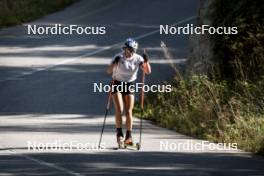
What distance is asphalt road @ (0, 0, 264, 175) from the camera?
15234mm

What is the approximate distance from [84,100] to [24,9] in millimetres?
13268

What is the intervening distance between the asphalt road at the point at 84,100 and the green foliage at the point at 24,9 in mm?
554

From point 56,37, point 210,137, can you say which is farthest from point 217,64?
point 56,37

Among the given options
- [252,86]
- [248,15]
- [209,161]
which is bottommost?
[209,161]

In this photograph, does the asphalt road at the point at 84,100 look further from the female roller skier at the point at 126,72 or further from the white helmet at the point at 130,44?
the white helmet at the point at 130,44

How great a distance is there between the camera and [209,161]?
1586cm

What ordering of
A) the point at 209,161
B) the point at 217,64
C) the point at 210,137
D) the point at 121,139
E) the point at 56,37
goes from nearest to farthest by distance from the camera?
1. the point at 209,161
2. the point at 121,139
3. the point at 210,137
4. the point at 217,64
5. the point at 56,37

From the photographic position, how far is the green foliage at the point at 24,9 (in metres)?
33.9

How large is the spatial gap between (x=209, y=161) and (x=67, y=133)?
3.72m

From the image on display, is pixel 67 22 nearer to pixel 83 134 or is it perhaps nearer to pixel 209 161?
pixel 83 134

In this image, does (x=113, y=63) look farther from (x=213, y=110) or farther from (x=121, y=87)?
(x=213, y=110)

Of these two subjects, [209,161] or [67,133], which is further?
[67,133]

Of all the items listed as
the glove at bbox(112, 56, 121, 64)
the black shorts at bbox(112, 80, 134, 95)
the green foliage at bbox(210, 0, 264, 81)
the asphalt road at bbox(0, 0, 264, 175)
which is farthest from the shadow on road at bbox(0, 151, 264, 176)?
the green foliage at bbox(210, 0, 264, 81)

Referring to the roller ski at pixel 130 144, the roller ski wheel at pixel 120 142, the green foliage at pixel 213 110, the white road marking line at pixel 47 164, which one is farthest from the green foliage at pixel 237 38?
the white road marking line at pixel 47 164
